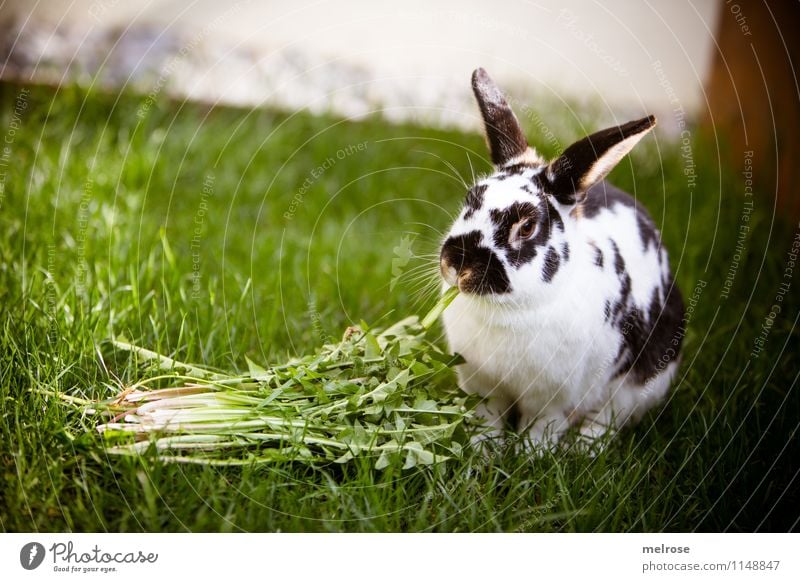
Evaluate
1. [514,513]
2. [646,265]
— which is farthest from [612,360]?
[514,513]

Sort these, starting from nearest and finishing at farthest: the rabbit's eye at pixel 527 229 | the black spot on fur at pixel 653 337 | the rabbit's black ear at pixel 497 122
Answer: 1. the rabbit's eye at pixel 527 229
2. the rabbit's black ear at pixel 497 122
3. the black spot on fur at pixel 653 337

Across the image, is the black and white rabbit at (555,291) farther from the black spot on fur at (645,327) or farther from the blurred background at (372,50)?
the blurred background at (372,50)

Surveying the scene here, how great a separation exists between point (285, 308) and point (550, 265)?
99 cm

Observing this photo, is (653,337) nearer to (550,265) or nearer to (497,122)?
(550,265)

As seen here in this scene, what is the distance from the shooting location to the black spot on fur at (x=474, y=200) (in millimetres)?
1689

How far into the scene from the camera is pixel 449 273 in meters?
1.66

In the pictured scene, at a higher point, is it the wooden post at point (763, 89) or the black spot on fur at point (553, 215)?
the wooden post at point (763, 89)

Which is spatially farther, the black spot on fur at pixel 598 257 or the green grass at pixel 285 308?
the black spot on fur at pixel 598 257

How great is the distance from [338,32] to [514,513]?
7.45ft

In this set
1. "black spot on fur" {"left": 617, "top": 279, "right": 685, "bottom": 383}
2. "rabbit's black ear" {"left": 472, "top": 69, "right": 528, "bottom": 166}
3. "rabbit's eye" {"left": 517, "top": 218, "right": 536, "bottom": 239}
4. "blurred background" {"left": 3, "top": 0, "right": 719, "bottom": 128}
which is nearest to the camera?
"rabbit's eye" {"left": 517, "top": 218, "right": 536, "bottom": 239}

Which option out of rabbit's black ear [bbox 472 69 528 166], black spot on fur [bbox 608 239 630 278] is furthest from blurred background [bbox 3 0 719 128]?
black spot on fur [bbox 608 239 630 278]
